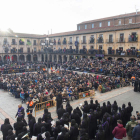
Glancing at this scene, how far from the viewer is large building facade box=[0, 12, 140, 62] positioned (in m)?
29.3

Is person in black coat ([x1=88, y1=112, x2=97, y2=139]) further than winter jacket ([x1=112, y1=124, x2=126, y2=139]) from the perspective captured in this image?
Yes

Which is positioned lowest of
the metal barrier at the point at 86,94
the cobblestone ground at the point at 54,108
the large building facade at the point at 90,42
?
the cobblestone ground at the point at 54,108

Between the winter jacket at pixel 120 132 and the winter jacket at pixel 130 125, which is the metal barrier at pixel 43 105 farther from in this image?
the winter jacket at pixel 120 132

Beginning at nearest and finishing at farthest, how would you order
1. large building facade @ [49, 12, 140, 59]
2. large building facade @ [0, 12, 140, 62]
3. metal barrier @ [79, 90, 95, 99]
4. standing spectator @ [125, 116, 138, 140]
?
1. standing spectator @ [125, 116, 138, 140]
2. metal barrier @ [79, 90, 95, 99]
3. large building facade @ [49, 12, 140, 59]
4. large building facade @ [0, 12, 140, 62]

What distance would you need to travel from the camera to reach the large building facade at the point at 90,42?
2934cm

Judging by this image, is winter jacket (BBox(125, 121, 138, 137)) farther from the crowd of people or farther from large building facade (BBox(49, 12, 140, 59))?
large building facade (BBox(49, 12, 140, 59))

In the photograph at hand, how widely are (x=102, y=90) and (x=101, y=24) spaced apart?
28575mm

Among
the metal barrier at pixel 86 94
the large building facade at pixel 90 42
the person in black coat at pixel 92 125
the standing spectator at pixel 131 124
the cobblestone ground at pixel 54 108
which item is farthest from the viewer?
the large building facade at pixel 90 42

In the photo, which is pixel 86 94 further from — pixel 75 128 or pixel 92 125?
pixel 75 128

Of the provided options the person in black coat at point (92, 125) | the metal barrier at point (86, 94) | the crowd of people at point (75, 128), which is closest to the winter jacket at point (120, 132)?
the crowd of people at point (75, 128)

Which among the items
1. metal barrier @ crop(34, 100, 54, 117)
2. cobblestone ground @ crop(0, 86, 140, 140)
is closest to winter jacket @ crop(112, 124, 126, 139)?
cobblestone ground @ crop(0, 86, 140, 140)

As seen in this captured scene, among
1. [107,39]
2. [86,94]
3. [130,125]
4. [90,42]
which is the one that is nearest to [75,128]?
[130,125]

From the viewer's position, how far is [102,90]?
16531 mm

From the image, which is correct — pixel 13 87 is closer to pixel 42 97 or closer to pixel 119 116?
pixel 42 97
